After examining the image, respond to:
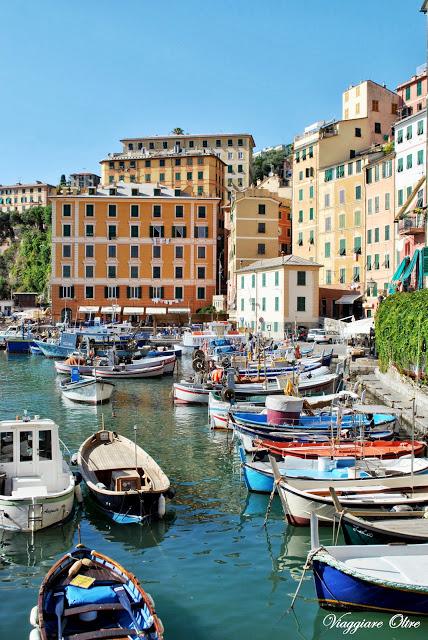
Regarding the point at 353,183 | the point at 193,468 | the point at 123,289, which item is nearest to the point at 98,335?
the point at 123,289

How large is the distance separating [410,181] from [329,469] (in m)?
37.7

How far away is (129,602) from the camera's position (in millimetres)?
9602

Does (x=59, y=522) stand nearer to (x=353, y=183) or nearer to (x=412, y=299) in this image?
(x=412, y=299)

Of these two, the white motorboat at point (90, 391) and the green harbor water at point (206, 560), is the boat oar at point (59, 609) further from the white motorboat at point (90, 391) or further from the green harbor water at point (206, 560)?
the white motorboat at point (90, 391)

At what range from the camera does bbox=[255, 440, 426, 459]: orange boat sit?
59.8 ft

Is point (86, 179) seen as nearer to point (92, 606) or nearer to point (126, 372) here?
point (126, 372)

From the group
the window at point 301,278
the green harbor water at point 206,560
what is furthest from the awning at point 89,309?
the green harbor water at point 206,560

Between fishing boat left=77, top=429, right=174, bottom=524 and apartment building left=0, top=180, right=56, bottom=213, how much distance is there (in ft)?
448

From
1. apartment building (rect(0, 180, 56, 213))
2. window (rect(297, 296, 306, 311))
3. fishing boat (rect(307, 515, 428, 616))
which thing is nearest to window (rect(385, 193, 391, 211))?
window (rect(297, 296, 306, 311))

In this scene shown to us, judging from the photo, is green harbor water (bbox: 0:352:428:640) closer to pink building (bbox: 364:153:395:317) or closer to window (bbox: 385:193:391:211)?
pink building (bbox: 364:153:395:317)

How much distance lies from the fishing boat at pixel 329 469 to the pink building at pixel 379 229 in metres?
38.2

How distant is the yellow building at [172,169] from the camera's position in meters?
92.8

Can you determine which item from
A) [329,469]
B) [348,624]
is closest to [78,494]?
[329,469]

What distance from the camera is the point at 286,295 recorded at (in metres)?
57.9
